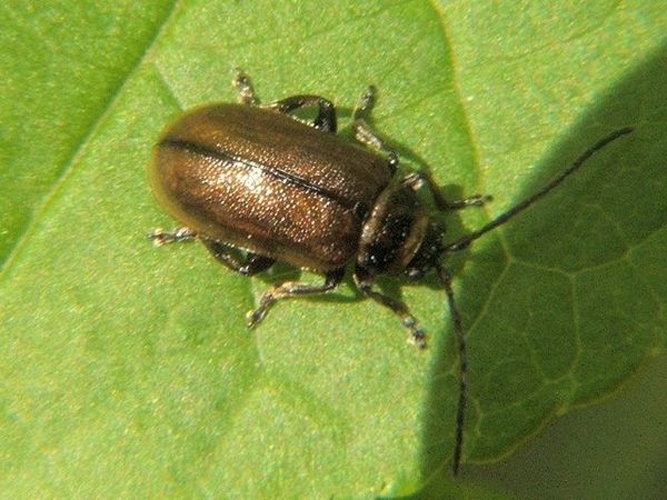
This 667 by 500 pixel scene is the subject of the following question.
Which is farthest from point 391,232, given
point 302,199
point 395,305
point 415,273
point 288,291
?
point 288,291

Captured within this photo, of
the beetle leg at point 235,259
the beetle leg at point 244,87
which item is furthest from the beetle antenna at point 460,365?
the beetle leg at point 244,87

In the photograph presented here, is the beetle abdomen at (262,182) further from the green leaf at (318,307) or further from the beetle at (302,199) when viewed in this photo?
the green leaf at (318,307)

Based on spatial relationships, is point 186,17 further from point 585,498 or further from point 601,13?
point 585,498

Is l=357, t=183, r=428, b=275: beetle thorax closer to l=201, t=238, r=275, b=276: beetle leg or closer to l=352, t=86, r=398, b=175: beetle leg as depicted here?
l=352, t=86, r=398, b=175: beetle leg

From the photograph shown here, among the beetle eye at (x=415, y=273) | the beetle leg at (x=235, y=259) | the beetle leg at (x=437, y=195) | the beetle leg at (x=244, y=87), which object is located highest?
the beetle leg at (x=244, y=87)

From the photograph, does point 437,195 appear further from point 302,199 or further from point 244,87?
point 244,87
